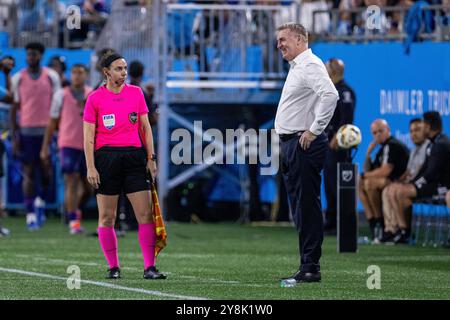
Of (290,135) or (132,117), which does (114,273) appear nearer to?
(132,117)

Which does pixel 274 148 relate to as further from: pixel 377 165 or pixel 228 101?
pixel 377 165

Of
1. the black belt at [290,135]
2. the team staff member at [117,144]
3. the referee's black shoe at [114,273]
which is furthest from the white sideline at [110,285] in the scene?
the black belt at [290,135]

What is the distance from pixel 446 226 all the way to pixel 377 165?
1.25 metres

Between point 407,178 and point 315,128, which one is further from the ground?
point 315,128

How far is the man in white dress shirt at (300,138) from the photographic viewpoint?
41.0 feet

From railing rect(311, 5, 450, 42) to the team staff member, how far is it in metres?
9.17

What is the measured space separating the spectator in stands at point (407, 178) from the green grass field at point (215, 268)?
68cm

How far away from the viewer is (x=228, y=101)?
24547mm

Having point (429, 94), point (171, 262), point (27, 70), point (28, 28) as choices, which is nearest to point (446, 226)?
point (429, 94)

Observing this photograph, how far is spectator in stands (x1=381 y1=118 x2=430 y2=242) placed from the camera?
1873 cm

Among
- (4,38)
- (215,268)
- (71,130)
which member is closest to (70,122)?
(71,130)

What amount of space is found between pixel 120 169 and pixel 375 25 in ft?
34.9

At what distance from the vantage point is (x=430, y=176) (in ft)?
59.3

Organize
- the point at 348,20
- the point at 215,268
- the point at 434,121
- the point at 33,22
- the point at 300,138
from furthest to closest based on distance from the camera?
→ the point at 33,22 → the point at 348,20 → the point at 434,121 → the point at 215,268 → the point at 300,138
